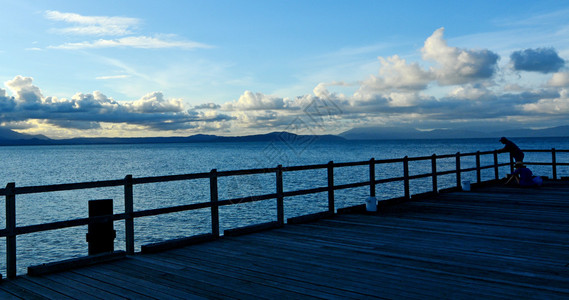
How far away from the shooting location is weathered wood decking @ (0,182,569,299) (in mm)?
5086

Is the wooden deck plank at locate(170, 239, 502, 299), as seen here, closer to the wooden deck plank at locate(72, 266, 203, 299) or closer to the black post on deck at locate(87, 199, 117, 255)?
the wooden deck plank at locate(72, 266, 203, 299)

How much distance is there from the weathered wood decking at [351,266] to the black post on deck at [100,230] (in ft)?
1.43

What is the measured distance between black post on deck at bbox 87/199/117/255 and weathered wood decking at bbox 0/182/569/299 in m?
0.44

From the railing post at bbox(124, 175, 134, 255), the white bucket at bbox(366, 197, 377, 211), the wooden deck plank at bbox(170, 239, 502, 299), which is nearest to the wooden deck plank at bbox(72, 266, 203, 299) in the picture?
the railing post at bbox(124, 175, 134, 255)

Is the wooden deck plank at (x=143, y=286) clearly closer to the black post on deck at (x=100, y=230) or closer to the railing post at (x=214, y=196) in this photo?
the black post on deck at (x=100, y=230)

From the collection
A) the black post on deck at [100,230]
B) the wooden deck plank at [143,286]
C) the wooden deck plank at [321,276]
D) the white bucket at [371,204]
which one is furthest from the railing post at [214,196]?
the white bucket at [371,204]

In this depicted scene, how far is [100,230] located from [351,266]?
3816mm

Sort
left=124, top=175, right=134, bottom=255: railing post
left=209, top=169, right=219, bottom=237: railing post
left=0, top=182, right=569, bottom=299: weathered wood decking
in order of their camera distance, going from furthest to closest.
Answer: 1. left=209, top=169, right=219, bottom=237: railing post
2. left=124, top=175, right=134, bottom=255: railing post
3. left=0, top=182, right=569, bottom=299: weathered wood decking

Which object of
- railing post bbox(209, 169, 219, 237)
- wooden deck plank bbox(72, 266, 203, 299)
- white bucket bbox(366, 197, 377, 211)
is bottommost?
wooden deck plank bbox(72, 266, 203, 299)

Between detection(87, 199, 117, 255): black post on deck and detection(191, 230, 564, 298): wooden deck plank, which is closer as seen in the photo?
detection(191, 230, 564, 298): wooden deck plank

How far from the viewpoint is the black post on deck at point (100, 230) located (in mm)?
6766

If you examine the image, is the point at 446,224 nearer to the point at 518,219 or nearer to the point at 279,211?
the point at 518,219

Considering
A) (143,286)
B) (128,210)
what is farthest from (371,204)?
(143,286)

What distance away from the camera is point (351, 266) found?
6.11 meters
